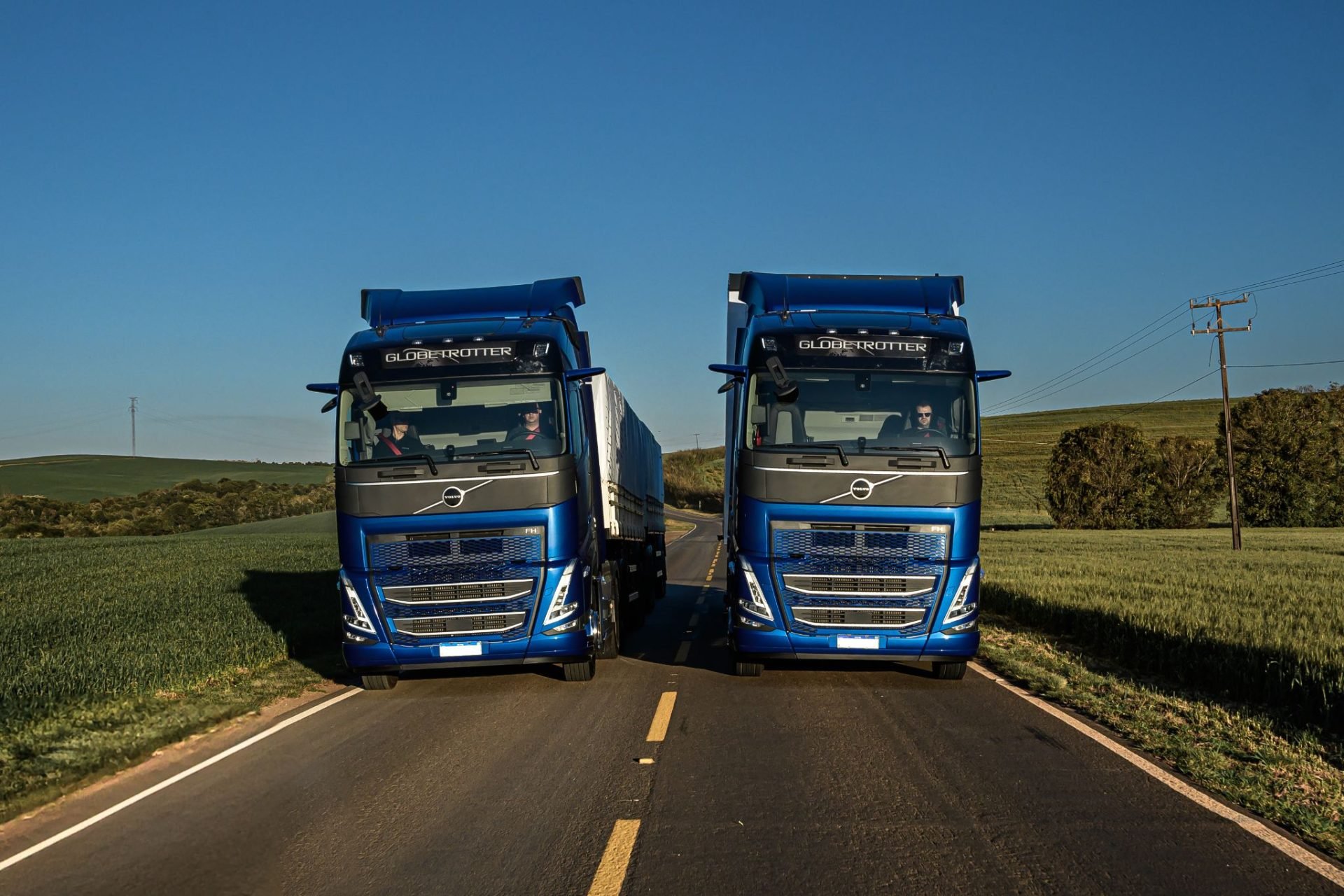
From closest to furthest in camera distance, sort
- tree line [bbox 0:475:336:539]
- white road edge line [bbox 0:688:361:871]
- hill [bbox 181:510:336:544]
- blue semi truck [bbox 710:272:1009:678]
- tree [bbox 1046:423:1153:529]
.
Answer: white road edge line [bbox 0:688:361:871] → blue semi truck [bbox 710:272:1009:678] → hill [bbox 181:510:336:544] → tree [bbox 1046:423:1153:529] → tree line [bbox 0:475:336:539]

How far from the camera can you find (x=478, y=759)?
7.38 metres

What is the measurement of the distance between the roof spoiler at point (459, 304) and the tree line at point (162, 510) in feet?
166

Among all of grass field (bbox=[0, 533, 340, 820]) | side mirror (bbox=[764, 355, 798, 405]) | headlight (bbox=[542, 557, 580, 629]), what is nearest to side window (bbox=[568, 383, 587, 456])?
headlight (bbox=[542, 557, 580, 629])

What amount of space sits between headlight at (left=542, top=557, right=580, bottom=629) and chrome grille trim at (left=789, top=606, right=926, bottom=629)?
226 cm

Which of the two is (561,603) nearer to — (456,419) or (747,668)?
(456,419)

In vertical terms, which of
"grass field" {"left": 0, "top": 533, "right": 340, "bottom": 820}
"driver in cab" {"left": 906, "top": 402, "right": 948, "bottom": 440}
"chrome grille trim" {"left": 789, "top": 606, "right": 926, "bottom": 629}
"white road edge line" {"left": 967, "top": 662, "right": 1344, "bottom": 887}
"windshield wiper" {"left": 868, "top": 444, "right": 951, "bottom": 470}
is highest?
"driver in cab" {"left": 906, "top": 402, "right": 948, "bottom": 440}

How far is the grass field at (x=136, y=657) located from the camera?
7.90m

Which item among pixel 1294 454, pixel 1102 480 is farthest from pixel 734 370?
pixel 1294 454

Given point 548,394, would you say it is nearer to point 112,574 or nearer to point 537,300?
point 537,300

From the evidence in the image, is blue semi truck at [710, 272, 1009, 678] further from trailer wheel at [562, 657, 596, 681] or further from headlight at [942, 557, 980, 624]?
trailer wheel at [562, 657, 596, 681]

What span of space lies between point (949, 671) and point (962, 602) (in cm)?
100

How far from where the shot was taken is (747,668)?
10969 millimetres

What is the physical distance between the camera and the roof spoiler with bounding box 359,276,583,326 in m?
11.4

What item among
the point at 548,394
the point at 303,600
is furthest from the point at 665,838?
the point at 303,600
